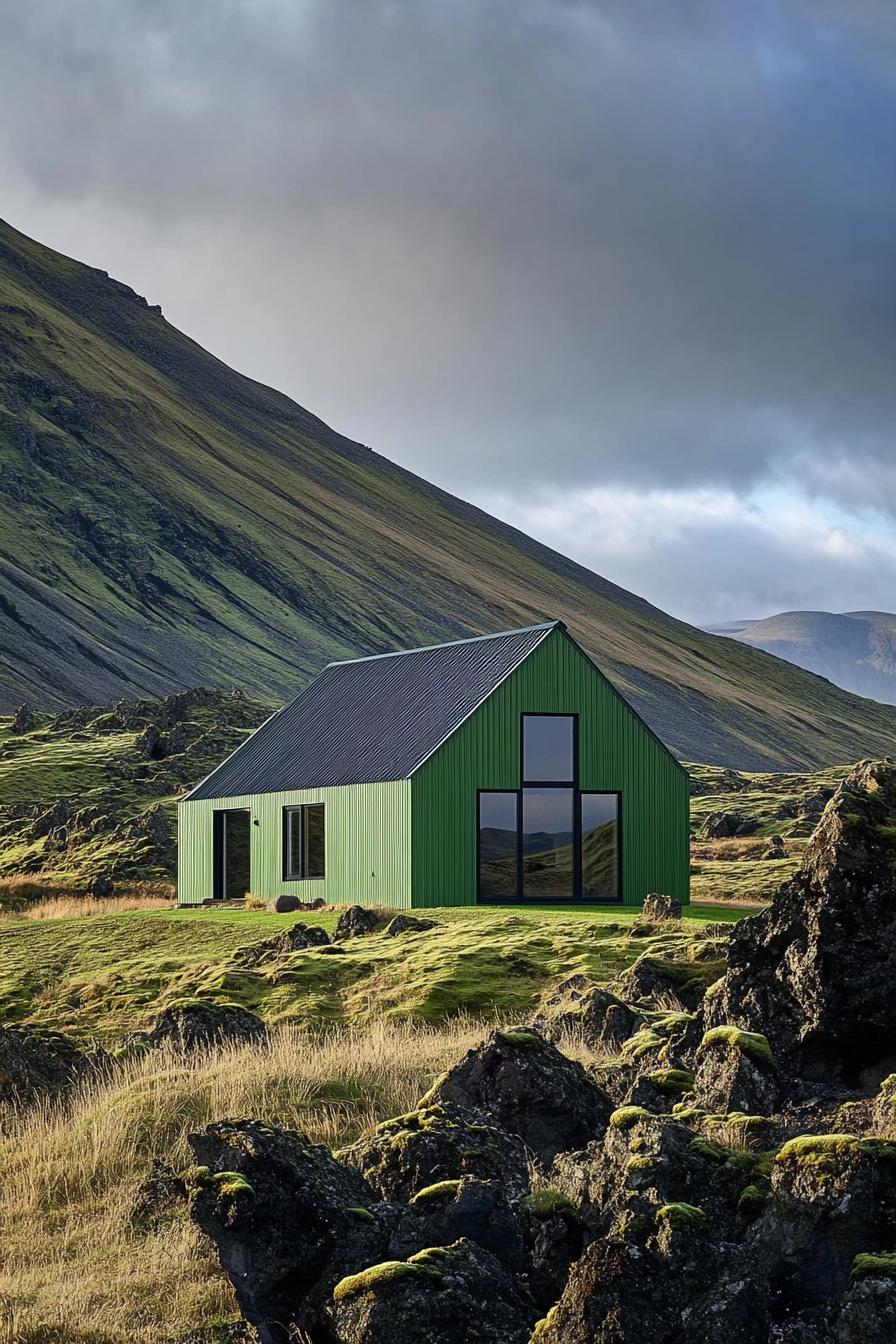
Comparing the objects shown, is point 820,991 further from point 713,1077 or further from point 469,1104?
point 469,1104

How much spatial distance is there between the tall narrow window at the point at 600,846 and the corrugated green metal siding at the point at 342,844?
17.4 feet

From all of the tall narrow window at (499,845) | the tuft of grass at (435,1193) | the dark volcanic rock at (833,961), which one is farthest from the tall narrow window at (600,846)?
the tuft of grass at (435,1193)

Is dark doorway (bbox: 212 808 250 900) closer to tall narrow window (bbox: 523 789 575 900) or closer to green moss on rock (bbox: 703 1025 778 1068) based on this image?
tall narrow window (bbox: 523 789 575 900)

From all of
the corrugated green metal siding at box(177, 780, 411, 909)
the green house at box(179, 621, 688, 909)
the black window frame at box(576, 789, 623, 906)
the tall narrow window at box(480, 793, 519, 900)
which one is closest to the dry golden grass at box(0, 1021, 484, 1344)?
the corrugated green metal siding at box(177, 780, 411, 909)

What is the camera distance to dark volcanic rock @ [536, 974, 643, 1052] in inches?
653

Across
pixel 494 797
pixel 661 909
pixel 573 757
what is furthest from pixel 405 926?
pixel 573 757

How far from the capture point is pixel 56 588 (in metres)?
158

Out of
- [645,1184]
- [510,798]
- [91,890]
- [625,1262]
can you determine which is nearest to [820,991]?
[645,1184]

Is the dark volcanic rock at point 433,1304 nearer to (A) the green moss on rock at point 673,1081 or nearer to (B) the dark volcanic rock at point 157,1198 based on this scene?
(B) the dark volcanic rock at point 157,1198

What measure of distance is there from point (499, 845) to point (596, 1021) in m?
25.0

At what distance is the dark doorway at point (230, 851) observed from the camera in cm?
5044

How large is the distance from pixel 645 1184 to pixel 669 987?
10543 mm

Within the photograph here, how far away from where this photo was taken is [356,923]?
33.7 meters

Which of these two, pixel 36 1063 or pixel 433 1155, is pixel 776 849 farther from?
pixel 433 1155
